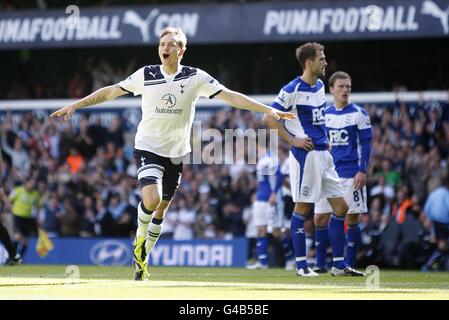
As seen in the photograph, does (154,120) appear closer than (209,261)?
Yes

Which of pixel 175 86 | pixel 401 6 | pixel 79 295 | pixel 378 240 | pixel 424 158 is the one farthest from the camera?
pixel 401 6

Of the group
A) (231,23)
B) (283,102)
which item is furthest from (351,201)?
(231,23)

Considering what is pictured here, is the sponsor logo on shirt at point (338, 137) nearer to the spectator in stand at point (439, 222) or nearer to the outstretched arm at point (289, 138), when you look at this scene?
the outstretched arm at point (289, 138)

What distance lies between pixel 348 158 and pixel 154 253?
6.20 metres

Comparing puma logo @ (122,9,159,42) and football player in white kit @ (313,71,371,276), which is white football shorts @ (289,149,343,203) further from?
puma logo @ (122,9,159,42)

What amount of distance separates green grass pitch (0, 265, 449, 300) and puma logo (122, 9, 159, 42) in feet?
40.1

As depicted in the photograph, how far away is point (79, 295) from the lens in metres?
8.91

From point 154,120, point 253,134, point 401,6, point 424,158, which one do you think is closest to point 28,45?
point 253,134

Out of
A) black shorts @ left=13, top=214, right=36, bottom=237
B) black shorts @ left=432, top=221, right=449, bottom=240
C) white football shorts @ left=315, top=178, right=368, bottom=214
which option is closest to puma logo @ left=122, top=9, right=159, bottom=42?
black shorts @ left=13, top=214, right=36, bottom=237

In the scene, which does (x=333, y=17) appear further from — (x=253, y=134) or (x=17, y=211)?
(x=17, y=211)

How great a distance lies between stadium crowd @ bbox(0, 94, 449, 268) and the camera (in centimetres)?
1717

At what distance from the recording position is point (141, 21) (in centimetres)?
2420

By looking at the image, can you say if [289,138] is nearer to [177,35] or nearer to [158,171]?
[158,171]

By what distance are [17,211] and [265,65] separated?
315 inches
